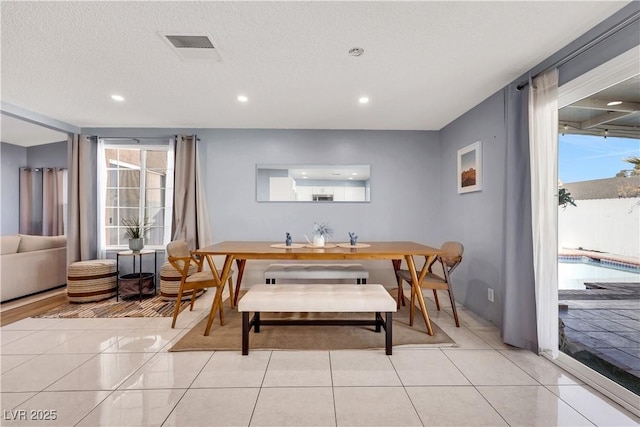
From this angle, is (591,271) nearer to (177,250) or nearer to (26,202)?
(177,250)

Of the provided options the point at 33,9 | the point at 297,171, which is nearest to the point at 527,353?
the point at 297,171

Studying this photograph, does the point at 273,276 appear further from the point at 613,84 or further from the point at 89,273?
the point at 613,84

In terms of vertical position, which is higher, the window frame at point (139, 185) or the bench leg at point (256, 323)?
the window frame at point (139, 185)

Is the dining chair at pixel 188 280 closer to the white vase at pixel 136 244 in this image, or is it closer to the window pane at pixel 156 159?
the white vase at pixel 136 244

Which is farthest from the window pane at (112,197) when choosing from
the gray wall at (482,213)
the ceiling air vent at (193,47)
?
the gray wall at (482,213)

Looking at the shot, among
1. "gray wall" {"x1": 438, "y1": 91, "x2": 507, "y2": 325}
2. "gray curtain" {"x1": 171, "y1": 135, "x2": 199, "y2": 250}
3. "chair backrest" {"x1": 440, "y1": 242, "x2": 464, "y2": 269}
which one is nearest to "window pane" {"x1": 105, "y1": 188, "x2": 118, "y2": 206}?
"gray curtain" {"x1": 171, "y1": 135, "x2": 199, "y2": 250}

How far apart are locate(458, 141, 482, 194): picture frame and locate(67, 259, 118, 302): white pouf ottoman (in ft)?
15.1

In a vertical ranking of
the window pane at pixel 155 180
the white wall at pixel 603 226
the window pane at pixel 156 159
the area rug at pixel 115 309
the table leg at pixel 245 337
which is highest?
the window pane at pixel 156 159

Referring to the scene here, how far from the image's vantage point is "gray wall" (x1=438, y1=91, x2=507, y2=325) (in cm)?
288

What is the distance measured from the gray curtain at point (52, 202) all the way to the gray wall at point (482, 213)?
6765 mm

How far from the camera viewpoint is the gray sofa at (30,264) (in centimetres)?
352

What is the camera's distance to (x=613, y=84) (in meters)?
1.91

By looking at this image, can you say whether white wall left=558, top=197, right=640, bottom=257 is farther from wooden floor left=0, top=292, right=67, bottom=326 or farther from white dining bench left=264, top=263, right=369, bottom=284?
wooden floor left=0, top=292, right=67, bottom=326

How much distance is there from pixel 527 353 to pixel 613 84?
6.58 ft
